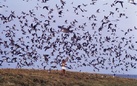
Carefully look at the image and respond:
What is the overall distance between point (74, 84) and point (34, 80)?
14.0 ft

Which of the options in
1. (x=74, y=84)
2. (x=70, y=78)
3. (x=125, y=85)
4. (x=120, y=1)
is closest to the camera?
(x=120, y=1)

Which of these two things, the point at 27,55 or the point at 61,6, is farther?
the point at 27,55

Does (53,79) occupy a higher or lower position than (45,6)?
lower

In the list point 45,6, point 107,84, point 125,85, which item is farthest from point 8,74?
point 125,85

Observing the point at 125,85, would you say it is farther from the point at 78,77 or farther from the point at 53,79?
the point at 53,79

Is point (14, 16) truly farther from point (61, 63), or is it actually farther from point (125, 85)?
point (125, 85)

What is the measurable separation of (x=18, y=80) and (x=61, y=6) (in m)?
7.30

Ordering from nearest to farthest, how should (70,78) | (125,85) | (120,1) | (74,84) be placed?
(120,1) < (74,84) < (70,78) < (125,85)

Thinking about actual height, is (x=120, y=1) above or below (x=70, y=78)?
above

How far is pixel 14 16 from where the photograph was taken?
33500 mm

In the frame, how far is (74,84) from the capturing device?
1384 inches

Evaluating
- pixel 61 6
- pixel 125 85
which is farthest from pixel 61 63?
pixel 61 6

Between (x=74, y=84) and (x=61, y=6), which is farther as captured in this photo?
(x=74, y=84)

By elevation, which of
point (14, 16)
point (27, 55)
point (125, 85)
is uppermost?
point (14, 16)
